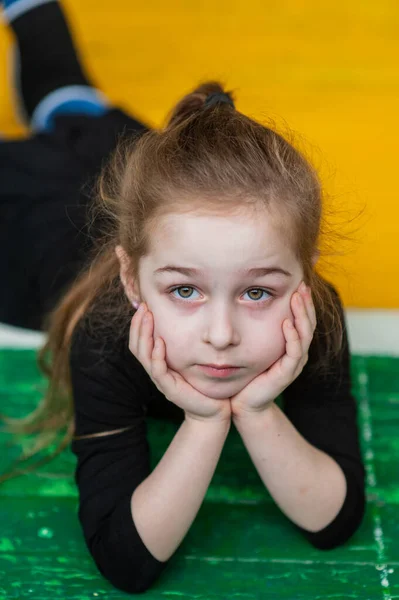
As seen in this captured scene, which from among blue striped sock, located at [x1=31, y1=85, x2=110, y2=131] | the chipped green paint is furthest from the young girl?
blue striped sock, located at [x1=31, y1=85, x2=110, y2=131]

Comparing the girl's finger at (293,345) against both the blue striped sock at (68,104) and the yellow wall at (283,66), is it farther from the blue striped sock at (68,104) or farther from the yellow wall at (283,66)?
the blue striped sock at (68,104)

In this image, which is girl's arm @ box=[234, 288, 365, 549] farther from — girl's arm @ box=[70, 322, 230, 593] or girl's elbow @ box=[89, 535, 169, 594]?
girl's elbow @ box=[89, 535, 169, 594]

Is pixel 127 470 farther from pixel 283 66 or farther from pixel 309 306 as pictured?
pixel 283 66

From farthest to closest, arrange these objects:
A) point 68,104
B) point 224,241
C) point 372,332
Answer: point 68,104
point 372,332
point 224,241

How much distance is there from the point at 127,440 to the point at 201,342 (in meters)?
0.28

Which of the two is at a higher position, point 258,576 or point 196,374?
point 196,374

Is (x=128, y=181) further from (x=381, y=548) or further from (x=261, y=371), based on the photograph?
(x=381, y=548)

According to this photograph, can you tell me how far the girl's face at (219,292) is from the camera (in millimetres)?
1093

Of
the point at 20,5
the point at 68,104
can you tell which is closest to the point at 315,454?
the point at 68,104

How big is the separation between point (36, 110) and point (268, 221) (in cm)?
135

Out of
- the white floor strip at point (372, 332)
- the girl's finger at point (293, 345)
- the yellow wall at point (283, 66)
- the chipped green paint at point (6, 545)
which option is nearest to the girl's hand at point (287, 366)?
the girl's finger at point (293, 345)

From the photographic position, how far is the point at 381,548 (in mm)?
1355

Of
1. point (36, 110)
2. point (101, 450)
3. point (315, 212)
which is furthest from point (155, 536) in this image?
point (36, 110)

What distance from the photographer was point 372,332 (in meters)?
1.84
